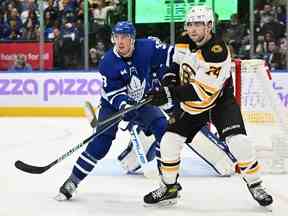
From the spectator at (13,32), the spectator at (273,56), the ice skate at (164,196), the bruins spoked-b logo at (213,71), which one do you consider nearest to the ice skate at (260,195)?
the ice skate at (164,196)

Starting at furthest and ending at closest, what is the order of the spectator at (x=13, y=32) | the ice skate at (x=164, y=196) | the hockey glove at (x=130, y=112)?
the spectator at (x=13, y=32), the hockey glove at (x=130, y=112), the ice skate at (x=164, y=196)

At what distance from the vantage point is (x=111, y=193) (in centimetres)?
413

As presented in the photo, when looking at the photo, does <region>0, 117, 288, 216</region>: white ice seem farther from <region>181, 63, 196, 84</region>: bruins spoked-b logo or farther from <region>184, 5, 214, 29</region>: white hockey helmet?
<region>184, 5, 214, 29</region>: white hockey helmet

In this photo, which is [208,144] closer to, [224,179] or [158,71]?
[224,179]

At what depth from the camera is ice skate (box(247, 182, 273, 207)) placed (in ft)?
11.7

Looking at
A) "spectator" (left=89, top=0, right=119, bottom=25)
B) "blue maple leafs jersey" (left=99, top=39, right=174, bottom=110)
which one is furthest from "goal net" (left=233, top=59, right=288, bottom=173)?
"spectator" (left=89, top=0, right=119, bottom=25)

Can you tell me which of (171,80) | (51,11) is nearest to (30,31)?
(51,11)

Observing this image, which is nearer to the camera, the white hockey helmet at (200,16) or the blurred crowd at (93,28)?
the white hockey helmet at (200,16)

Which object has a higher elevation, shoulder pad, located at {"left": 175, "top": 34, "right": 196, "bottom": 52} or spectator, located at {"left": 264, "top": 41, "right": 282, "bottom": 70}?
shoulder pad, located at {"left": 175, "top": 34, "right": 196, "bottom": 52}

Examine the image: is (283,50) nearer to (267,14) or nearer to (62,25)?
(267,14)

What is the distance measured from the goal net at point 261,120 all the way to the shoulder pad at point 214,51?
1.14m

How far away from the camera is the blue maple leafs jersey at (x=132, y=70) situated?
13.0ft

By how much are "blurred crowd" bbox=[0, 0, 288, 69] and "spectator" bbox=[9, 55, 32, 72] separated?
290 mm

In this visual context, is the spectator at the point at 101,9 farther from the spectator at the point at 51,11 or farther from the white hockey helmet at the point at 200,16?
the white hockey helmet at the point at 200,16
